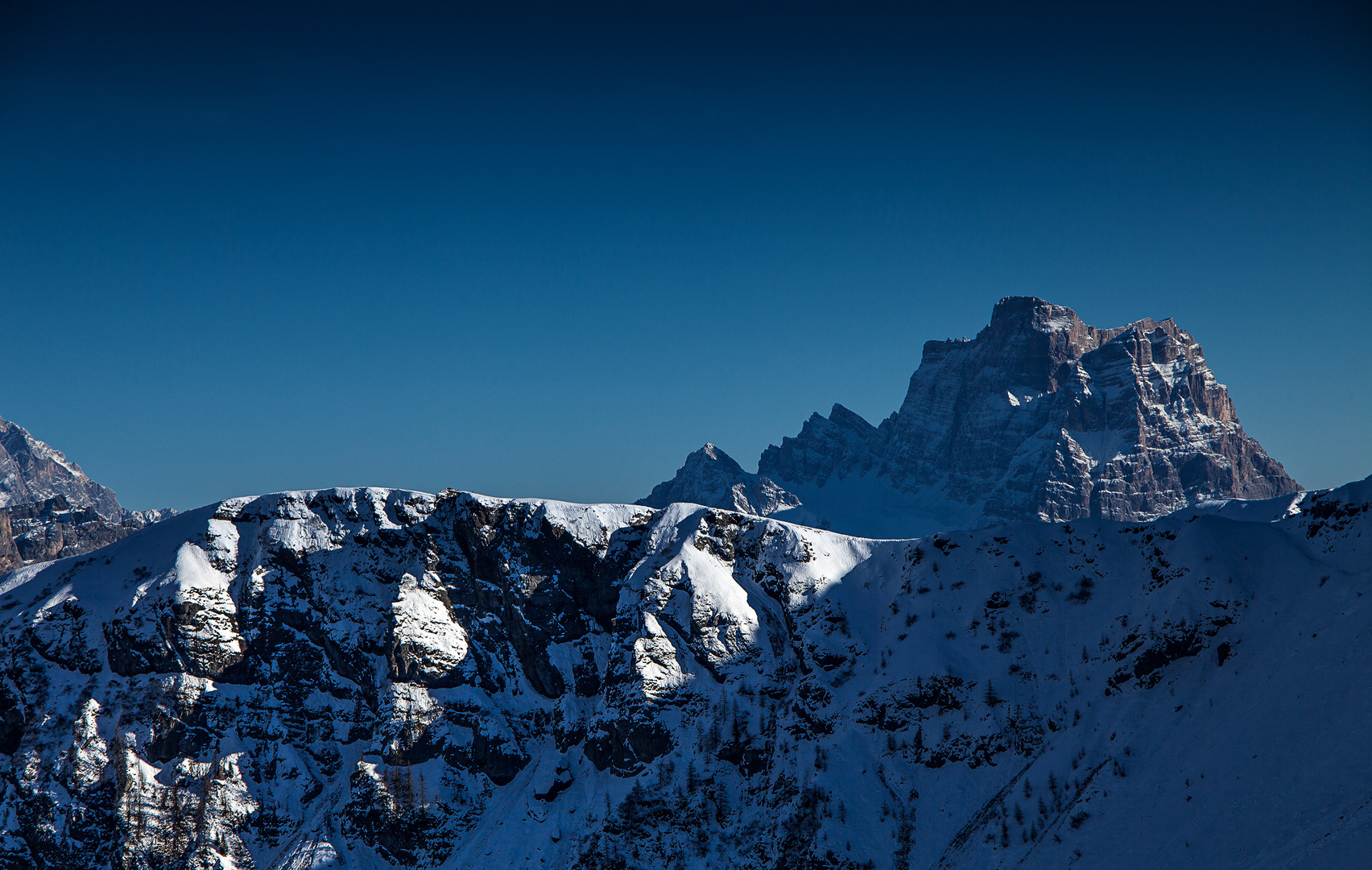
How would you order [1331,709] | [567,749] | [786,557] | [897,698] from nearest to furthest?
[1331,709] → [897,698] → [567,749] → [786,557]

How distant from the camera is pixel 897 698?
129875mm

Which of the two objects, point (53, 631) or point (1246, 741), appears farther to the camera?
point (53, 631)

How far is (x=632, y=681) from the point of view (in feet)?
454

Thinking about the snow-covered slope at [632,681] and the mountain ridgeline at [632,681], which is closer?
the mountain ridgeline at [632,681]

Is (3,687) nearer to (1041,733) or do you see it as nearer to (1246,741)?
(1041,733)

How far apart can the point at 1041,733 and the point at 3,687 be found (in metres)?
148

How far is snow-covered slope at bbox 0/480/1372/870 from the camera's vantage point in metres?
114

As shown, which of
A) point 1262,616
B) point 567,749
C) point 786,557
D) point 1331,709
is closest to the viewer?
point 1331,709

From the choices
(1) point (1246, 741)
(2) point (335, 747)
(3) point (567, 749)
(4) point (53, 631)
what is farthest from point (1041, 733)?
(4) point (53, 631)

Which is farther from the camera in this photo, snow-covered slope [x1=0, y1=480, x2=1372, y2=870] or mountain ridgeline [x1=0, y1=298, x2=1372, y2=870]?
snow-covered slope [x1=0, y1=480, x2=1372, y2=870]

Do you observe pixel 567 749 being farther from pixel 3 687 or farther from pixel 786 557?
pixel 3 687

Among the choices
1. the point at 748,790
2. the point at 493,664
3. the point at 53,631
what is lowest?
the point at 748,790

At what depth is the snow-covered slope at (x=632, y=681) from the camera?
114312 mm

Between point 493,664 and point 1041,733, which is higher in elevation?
point 493,664
